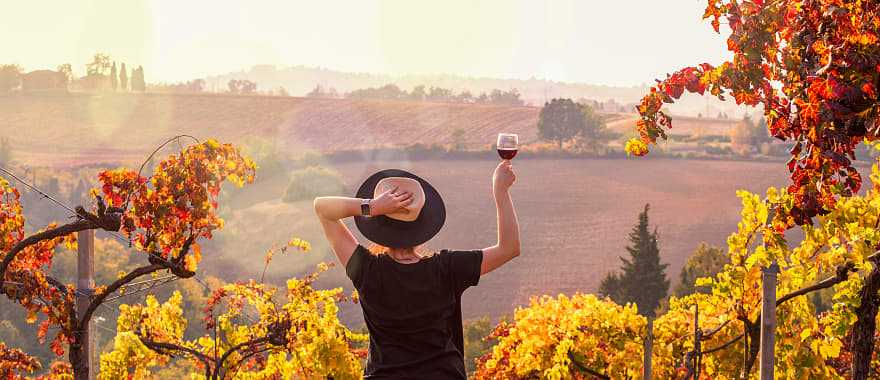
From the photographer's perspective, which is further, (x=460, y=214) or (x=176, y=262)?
(x=460, y=214)

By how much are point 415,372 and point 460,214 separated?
9127 centimetres

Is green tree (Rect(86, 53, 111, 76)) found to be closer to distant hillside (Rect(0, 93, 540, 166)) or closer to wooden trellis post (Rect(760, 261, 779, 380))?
distant hillside (Rect(0, 93, 540, 166))

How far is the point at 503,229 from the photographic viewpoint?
12.6 feet

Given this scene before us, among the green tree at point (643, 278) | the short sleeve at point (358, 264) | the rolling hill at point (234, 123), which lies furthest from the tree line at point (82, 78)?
the short sleeve at point (358, 264)

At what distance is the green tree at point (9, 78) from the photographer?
13825 cm

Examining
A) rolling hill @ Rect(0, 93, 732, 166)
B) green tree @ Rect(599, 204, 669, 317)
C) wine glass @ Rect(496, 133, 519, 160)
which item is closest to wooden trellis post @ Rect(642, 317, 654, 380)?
wine glass @ Rect(496, 133, 519, 160)

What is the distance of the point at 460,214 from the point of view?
94.9 meters

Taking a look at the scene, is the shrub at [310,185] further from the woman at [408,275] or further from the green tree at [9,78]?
the woman at [408,275]

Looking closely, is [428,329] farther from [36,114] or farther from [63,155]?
[36,114]

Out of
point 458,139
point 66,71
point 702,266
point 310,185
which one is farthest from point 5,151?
point 702,266

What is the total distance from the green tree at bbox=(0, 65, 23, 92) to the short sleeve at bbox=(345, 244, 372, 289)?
14583 centimetres

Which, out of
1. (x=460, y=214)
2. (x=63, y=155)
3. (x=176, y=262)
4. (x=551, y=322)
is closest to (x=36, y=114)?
(x=63, y=155)

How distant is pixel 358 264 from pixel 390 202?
267 mm

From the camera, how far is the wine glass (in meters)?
4.34
